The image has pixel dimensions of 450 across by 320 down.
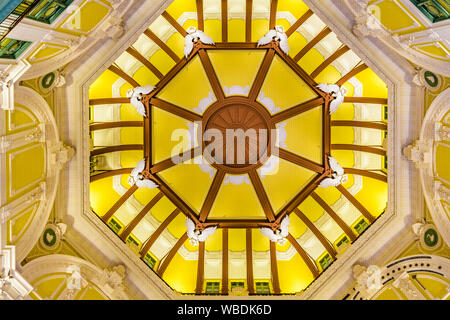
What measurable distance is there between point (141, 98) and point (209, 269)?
9576 millimetres

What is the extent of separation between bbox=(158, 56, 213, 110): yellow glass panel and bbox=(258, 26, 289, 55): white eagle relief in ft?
11.5

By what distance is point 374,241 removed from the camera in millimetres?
13945

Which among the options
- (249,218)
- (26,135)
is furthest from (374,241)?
(26,135)

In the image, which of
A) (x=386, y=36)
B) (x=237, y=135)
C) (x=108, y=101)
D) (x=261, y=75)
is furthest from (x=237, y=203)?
(x=386, y=36)

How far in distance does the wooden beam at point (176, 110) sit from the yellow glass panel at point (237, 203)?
13.7ft

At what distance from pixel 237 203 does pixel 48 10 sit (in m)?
12.7

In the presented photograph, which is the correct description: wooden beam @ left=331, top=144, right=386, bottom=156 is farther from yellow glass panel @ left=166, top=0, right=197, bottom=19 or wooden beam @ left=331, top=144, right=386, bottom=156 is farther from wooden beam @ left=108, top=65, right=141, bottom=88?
wooden beam @ left=108, top=65, right=141, bottom=88

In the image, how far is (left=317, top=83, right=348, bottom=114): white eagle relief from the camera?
16.0 m

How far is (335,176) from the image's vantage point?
16.5 m

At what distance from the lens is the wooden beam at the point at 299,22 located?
49.1 feet

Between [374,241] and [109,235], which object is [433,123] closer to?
[374,241]

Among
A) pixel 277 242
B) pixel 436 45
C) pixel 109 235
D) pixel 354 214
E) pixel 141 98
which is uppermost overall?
pixel 141 98

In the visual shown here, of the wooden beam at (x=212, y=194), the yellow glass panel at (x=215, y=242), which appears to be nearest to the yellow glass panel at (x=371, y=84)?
the wooden beam at (x=212, y=194)

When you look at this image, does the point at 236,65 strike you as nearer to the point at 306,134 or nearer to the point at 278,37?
the point at 278,37
